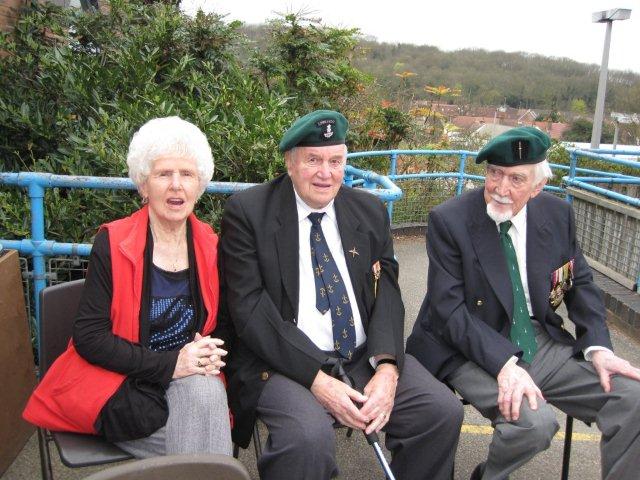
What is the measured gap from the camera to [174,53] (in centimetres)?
505

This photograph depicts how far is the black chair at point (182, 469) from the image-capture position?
47.3 inches

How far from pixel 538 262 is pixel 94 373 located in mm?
1863

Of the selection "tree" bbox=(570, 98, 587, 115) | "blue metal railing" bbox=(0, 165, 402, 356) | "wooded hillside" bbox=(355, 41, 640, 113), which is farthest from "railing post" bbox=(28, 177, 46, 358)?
"tree" bbox=(570, 98, 587, 115)

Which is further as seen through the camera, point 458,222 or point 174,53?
point 174,53

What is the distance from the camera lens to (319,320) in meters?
2.38

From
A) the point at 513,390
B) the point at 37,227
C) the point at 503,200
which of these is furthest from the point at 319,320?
the point at 37,227

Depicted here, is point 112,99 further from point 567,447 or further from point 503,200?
point 567,447

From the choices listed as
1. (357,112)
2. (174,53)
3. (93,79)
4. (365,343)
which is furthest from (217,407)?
(357,112)

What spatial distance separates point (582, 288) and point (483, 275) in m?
0.50

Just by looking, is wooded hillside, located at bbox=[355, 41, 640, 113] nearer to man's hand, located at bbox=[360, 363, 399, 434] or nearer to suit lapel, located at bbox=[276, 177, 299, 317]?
suit lapel, located at bbox=[276, 177, 299, 317]

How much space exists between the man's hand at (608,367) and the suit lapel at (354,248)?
1.01 m

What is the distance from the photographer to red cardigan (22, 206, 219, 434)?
2018 mm

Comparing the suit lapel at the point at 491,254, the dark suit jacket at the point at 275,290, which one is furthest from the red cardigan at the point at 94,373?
the suit lapel at the point at 491,254

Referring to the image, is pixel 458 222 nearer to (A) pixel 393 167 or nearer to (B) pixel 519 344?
(B) pixel 519 344
